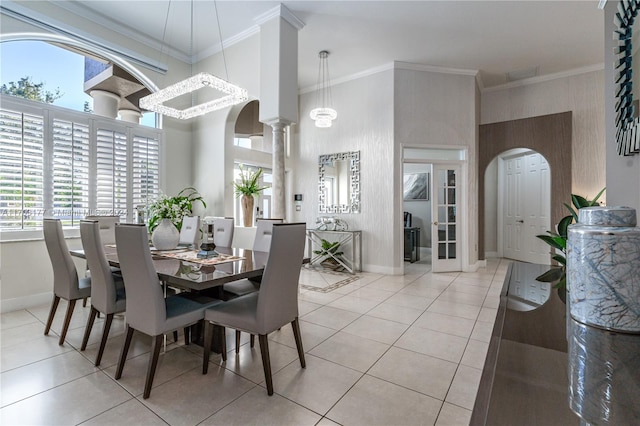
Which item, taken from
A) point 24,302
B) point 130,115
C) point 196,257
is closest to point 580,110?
point 196,257

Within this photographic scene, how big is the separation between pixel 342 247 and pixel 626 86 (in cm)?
490

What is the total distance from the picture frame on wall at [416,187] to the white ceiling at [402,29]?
2.82 meters

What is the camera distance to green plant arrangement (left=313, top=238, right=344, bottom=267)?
568cm

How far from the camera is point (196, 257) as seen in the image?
2.68m

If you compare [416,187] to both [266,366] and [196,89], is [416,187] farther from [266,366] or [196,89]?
[266,366]

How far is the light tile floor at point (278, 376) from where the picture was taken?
5.61ft

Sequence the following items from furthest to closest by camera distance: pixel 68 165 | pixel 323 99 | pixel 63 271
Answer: pixel 323 99 < pixel 68 165 < pixel 63 271

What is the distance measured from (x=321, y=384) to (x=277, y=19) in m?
4.09

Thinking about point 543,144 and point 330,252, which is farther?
point 330,252

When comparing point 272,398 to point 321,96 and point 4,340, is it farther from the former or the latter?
point 321,96

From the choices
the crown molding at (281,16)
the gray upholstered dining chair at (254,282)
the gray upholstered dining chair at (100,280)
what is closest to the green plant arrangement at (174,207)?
the gray upholstered dining chair at (100,280)

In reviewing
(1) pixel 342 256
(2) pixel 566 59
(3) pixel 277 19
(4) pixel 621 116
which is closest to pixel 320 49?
(3) pixel 277 19

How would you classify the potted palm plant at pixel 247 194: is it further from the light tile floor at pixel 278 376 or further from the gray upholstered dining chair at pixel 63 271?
the gray upholstered dining chair at pixel 63 271

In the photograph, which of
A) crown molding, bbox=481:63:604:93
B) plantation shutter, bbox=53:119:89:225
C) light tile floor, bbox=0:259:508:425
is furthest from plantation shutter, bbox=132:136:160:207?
crown molding, bbox=481:63:604:93
